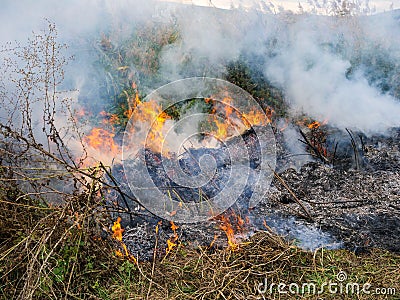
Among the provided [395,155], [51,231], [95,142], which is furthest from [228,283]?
[395,155]

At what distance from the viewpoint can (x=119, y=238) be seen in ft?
12.3

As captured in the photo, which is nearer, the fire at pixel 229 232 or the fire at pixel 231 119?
the fire at pixel 229 232

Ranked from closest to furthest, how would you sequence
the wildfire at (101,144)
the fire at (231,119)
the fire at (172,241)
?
the fire at (172,241) → the wildfire at (101,144) → the fire at (231,119)

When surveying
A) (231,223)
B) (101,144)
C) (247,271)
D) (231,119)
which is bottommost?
(247,271)

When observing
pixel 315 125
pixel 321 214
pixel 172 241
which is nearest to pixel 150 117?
pixel 315 125

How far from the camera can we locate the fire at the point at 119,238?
3605 millimetres

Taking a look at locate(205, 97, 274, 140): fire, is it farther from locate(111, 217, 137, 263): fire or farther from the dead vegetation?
the dead vegetation

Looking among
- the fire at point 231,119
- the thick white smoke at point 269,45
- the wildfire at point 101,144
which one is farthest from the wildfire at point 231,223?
the thick white smoke at point 269,45

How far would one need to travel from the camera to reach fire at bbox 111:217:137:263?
361 centimetres

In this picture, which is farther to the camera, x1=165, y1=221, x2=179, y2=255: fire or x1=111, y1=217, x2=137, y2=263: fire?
x1=165, y1=221, x2=179, y2=255: fire

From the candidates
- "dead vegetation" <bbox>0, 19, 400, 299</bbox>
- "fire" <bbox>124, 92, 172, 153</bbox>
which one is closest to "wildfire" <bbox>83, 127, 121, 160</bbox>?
"fire" <bbox>124, 92, 172, 153</bbox>

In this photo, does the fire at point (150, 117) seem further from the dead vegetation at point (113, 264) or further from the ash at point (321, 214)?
the dead vegetation at point (113, 264)

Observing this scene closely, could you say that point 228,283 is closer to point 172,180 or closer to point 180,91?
point 172,180

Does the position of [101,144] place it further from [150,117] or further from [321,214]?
[321,214]
